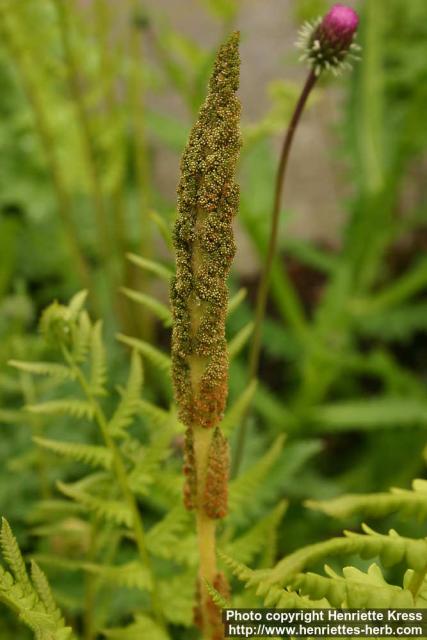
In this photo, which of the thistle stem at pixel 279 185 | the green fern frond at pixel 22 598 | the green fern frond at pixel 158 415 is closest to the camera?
the green fern frond at pixel 22 598

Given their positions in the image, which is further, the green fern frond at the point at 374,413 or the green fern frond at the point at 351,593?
the green fern frond at the point at 374,413

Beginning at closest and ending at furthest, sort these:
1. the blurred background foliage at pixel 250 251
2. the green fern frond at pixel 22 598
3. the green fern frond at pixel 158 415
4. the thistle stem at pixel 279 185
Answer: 1. the green fern frond at pixel 22 598
2. the thistle stem at pixel 279 185
3. the green fern frond at pixel 158 415
4. the blurred background foliage at pixel 250 251

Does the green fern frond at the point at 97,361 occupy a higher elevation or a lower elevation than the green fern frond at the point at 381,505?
higher

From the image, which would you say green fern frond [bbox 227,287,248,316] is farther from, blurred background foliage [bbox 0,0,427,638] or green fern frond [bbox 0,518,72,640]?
blurred background foliage [bbox 0,0,427,638]

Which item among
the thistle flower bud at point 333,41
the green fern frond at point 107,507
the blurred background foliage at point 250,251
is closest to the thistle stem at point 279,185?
the thistle flower bud at point 333,41

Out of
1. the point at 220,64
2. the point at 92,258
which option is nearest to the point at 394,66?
the point at 92,258

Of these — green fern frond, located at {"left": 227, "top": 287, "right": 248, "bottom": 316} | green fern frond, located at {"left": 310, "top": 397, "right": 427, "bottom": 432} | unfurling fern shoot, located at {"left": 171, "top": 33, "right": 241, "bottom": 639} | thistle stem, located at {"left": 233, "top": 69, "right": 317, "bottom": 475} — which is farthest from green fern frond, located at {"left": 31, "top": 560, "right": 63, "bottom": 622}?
green fern frond, located at {"left": 310, "top": 397, "right": 427, "bottom": 432}

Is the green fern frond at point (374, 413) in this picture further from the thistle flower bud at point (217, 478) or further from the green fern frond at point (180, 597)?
the thistle flower bud at point (217, 478)

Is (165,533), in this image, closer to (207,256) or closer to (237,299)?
(237,299)
